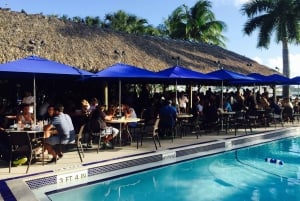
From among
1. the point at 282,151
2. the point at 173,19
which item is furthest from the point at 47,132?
the point at 173,19

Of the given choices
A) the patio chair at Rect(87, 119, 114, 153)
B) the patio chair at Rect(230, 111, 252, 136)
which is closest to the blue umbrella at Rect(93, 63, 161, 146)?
the patio chair at Rect(87, 119, 114, 153)

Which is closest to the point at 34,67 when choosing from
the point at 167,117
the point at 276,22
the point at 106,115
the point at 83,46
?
the point at 106,115

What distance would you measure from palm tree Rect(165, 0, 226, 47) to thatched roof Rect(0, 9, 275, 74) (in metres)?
14.6

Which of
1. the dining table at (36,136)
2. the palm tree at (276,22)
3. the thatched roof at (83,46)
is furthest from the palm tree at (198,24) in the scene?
the dining table at (36,136)

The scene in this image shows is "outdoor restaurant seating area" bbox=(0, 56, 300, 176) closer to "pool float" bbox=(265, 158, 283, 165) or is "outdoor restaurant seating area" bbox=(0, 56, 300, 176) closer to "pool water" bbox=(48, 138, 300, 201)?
"pool water" bbox=(48, 138, 300, 201)

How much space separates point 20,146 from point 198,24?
30.0m

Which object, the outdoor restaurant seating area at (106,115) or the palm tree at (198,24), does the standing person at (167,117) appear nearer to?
the outdoor restaurant seating area at (106,115)

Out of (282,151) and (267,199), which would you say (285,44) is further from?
(267,199)

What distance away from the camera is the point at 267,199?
22.9 feet

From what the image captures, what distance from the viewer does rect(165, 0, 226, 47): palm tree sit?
35.3 m

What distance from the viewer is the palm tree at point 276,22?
2514cm

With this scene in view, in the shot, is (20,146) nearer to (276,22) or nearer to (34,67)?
(34,67)

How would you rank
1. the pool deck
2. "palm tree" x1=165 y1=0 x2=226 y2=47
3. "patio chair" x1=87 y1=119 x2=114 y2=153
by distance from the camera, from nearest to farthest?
the pool deck, "patio chair" x1=87 y1=119 x2=114 y2=153, "palm tree" x1=165 y1=0 x2=226 y2=47

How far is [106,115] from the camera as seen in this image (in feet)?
34.0
